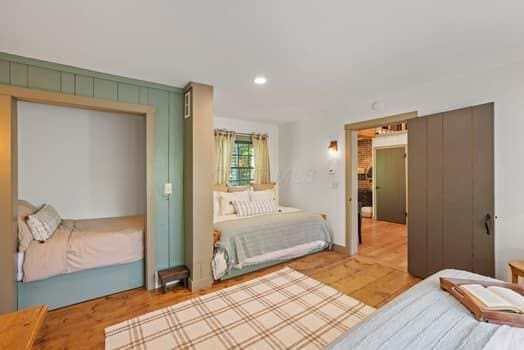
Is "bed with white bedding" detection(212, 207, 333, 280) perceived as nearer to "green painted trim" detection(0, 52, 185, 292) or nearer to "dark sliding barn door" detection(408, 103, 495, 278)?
"green painted trim" detection(0, 52, 185, 292)

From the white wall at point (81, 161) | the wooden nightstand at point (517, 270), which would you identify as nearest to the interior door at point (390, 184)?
the wooden nightstand at point (517, 270)

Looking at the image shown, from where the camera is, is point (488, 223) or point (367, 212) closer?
point (488, 223)

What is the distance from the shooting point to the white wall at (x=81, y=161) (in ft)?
9.64

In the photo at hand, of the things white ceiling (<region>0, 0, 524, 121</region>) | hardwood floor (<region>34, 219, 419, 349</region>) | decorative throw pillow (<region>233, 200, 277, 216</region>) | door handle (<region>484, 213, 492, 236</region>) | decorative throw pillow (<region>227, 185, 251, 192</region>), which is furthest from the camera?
decorative throw pillow (<region>227, 185, 251, 192</region>)

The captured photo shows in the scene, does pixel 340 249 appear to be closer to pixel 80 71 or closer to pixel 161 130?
pixel 161 130

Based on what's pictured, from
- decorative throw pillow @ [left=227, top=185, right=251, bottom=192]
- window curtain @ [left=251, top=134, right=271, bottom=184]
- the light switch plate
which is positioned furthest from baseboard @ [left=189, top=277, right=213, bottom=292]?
window curtain @ [left=251, top=134, right=271, bottom=184]

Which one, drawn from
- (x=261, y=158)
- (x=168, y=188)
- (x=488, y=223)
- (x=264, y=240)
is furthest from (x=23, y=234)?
(x=488, y=223)

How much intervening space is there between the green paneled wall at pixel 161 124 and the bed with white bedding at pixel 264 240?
21.7 inches

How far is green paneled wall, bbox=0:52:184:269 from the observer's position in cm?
238

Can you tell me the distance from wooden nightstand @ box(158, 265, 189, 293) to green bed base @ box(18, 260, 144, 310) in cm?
32

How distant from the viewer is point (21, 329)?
3.51ft

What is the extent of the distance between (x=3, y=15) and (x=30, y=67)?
717 mm

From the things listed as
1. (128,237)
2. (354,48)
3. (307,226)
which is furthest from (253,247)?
(354,48)

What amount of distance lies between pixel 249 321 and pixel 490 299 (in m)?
1.75
